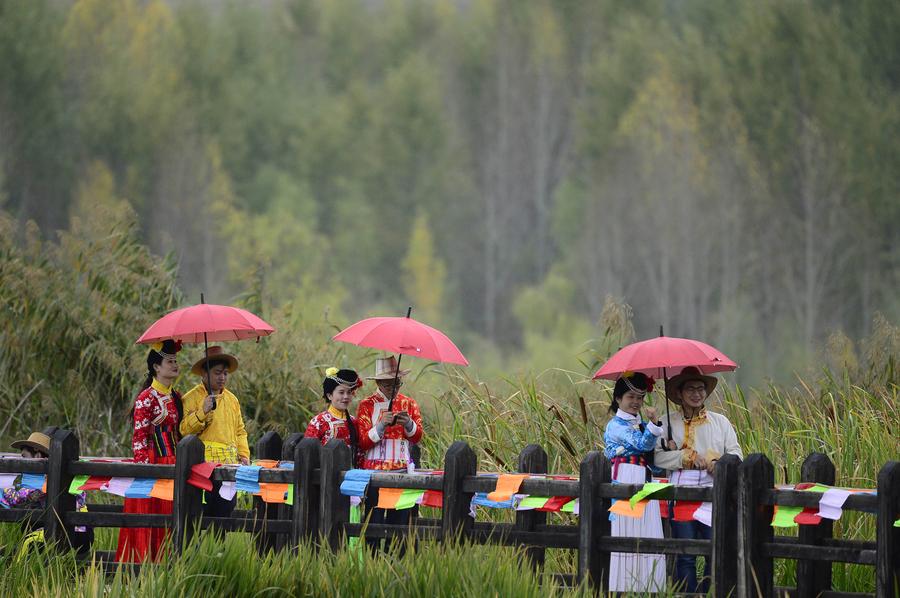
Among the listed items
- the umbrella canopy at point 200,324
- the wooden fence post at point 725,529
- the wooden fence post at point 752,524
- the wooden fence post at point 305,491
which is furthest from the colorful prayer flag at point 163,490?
the wooden fence post at point 752,524

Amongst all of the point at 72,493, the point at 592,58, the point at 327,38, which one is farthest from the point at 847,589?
the point at 327,38

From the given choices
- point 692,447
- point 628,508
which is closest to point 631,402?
point 692,447

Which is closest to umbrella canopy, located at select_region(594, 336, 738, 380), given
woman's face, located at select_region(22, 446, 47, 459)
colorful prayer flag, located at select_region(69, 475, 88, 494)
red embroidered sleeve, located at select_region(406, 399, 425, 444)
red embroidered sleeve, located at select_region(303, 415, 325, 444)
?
red embroidered sleeve, located at select_region(406, 399, 425, 444)

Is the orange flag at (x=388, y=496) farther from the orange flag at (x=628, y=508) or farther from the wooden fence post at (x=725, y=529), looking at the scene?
the wooden fence post at (x=725, y=529)

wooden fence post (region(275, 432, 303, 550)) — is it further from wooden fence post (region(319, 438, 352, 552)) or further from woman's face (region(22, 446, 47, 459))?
woman's face (region(22, 446, 47, 459))

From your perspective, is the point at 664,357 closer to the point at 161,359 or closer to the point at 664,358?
the point at 664,358

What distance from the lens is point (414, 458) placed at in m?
9.92

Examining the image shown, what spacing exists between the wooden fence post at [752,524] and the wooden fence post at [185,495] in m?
3.51

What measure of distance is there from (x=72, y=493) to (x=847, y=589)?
5.17 metres

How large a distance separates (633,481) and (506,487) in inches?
35.0

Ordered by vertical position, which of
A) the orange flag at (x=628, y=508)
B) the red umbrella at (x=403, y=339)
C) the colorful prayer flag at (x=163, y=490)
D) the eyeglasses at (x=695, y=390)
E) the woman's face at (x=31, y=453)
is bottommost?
the orange flag at (x=628, y=508)

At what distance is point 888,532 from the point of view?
277 inches

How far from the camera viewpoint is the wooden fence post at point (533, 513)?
9.01 m

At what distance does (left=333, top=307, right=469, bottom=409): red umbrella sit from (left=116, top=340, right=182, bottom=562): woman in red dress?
4.04 ft
